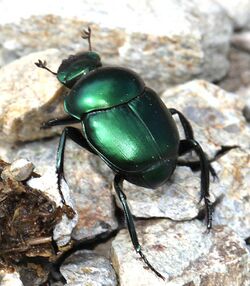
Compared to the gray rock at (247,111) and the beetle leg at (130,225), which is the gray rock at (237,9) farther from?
the beetle leg at (130,225)

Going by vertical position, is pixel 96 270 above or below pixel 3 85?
below

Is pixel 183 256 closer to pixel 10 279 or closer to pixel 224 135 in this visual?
pixel 10 279

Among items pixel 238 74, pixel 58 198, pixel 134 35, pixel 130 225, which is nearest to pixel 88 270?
pixel 130 225

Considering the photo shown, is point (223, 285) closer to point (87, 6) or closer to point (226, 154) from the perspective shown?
point (226, 154)

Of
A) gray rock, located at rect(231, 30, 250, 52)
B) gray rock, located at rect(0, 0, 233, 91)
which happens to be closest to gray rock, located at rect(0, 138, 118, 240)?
gray rock, located at rect(0, 0, 233, 91)

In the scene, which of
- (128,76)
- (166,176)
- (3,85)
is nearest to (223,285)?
(166,176)

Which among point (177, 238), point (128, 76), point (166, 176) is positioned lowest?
point (177, 238)
